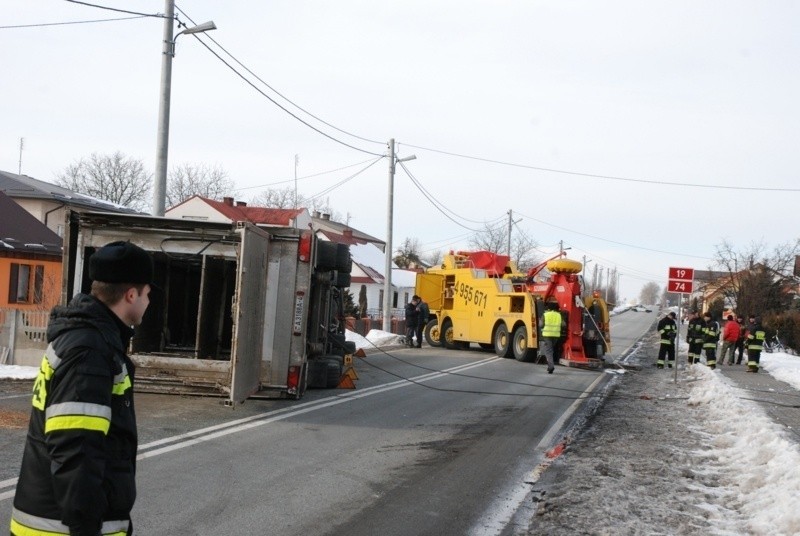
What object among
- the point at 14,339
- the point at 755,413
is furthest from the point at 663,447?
the point at 14,339

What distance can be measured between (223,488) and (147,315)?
723 cm

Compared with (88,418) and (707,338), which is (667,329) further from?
(88,418)

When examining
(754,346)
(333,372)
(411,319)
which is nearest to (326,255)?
(333,372)

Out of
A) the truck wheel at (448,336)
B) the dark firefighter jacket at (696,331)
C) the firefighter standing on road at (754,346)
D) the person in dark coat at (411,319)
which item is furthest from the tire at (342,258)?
the truck wheel at (448,336)

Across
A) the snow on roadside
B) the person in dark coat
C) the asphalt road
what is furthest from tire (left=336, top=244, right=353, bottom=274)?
the person in dark coat

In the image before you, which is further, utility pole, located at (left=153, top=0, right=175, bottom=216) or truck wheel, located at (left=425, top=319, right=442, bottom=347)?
truck wheel, located at (left=425, top=319, right=442, bottom=347)

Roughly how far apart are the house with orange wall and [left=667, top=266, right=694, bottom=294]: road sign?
21.5 m

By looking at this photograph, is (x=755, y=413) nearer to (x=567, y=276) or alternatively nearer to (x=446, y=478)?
(x=446, y=478)

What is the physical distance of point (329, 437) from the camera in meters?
9.59

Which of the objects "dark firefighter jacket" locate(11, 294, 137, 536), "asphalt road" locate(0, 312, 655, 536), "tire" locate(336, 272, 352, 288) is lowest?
"asphalt road" locate(0, 312, 655, 536)

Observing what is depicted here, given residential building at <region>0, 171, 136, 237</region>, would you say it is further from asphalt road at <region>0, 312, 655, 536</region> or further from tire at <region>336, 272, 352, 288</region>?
asphalt road at <region>0, 312, 655, 536</region>

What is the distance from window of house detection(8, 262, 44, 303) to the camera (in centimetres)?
Result: 3133

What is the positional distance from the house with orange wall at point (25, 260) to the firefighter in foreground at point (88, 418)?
28869 millimetres

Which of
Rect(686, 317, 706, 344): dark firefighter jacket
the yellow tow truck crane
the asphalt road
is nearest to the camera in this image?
the asphalt road
